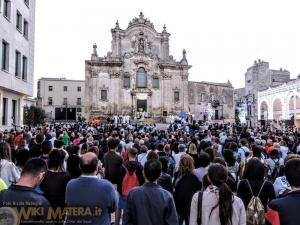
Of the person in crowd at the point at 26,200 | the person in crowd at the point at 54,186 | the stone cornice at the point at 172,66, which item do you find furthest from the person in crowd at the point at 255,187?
the stone cornice at the point at 172,66

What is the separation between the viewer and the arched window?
2058 inches

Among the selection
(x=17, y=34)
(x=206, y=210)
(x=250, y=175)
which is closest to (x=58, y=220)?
(x=206, y=210)

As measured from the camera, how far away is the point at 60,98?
68688mm

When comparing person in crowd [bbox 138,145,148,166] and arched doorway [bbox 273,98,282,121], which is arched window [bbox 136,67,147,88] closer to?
arched doorway [bbox 273,98,282,121]

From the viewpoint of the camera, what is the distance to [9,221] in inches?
135

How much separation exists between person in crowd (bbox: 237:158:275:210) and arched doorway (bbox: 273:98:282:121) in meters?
50.2

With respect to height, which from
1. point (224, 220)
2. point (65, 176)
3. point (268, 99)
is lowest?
point (224, 220)

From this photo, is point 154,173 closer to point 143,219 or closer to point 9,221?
point 143,219

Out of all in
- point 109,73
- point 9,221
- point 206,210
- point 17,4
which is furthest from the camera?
point 109,73

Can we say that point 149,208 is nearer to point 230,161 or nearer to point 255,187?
point 255,187

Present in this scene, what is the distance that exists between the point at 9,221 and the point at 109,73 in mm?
48778

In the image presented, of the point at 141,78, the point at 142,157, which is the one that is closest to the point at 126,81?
the point at 141,78

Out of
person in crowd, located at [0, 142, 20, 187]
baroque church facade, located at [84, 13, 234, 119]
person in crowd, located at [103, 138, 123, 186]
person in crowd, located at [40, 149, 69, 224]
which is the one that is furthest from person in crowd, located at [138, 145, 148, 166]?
baroque church facade, located at [84, 13, 234, 119]

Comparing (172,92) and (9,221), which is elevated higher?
(172,92)
